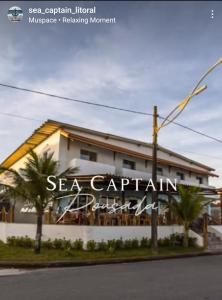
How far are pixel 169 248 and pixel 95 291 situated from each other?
1243cm

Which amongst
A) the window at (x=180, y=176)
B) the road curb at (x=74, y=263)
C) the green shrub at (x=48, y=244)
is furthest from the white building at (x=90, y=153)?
the road curb at (x=74, y=263)

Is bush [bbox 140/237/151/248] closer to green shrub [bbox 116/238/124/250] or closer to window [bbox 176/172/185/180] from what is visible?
green shrub [bbox 116/238/124/250]

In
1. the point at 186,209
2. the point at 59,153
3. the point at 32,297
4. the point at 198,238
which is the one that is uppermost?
the point at 59,153

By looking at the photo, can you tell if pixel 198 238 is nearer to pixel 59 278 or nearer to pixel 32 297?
pixel 59 278

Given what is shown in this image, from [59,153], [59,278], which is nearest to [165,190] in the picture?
[59,153]

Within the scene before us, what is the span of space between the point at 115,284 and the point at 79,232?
8961 millimetres

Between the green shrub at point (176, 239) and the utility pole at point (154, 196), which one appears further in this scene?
the green shrub at point (176, 239)

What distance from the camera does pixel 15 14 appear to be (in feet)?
45.9

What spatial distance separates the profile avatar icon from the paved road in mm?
8683

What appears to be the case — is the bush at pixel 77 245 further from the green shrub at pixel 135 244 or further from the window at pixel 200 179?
the window at pixel 200 179

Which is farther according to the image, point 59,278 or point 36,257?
point 36,257

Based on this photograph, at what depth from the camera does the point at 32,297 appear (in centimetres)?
864

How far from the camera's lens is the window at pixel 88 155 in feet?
82.2

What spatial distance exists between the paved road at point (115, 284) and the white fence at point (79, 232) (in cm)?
503
